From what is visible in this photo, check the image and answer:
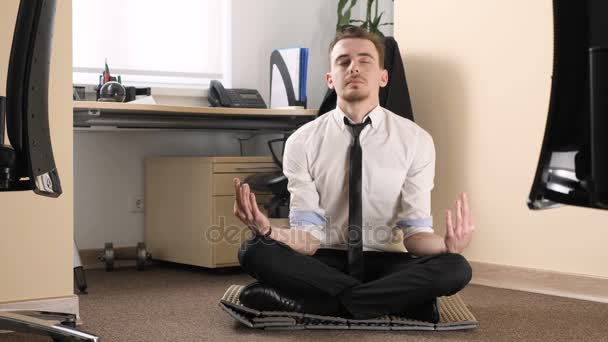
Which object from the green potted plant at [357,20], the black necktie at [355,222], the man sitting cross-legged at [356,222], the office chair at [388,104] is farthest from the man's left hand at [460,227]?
the green potted plant at [357,20]

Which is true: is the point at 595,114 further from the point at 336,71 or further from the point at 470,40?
the point at 470,40

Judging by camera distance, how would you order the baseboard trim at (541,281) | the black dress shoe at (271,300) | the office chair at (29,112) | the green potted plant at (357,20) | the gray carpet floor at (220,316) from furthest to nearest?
the green potted plant at (357,20), the baseboard trim at (541,281), the black dress shoe at (271,300), the gray carpet floor at (220,316), the office chair at (29,112)

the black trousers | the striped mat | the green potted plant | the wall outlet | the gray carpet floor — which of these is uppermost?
the green potted plant

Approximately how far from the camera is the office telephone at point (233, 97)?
398 cm

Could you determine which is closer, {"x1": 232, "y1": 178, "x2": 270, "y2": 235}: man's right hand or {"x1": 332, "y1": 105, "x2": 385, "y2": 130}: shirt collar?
{"x1": 232, "y1": 178, "x2": 270, "y2": 235}: man's right hand

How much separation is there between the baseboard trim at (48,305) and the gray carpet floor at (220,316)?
8cm

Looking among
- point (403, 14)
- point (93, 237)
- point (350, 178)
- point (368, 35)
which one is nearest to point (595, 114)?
point (350, 178)

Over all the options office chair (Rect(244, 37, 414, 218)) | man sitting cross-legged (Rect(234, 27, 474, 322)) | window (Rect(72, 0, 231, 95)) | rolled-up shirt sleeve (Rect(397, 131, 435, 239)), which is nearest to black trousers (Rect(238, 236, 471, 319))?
man sitting cross-legged (Rect(234, 27, 474, 322))

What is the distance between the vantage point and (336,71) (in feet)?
8.70

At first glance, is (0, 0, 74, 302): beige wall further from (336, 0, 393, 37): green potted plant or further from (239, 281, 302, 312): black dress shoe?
(336, 0, 393, 37): green potted plant

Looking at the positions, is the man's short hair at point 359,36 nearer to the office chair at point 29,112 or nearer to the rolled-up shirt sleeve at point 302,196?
the rolled-up shirt sleeve at point 302,196

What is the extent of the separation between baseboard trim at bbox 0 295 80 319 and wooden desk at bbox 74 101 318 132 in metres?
0.91

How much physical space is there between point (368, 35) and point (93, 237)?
183 centimetres

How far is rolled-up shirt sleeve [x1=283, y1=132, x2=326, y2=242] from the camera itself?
2570mm
